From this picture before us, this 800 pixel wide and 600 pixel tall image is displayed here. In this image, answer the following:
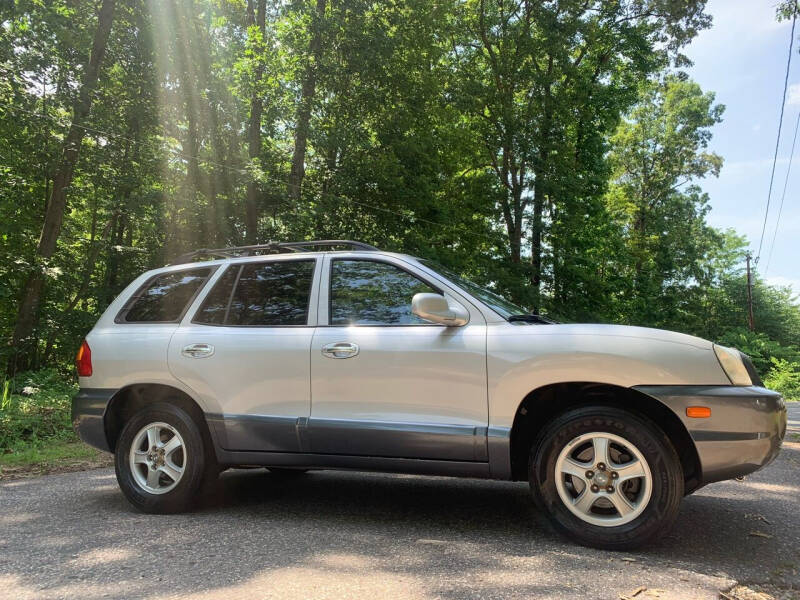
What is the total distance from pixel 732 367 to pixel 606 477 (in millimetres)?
918

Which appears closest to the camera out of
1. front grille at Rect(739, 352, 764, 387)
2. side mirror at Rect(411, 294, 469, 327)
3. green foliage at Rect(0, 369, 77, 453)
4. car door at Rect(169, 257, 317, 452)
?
front grille at Rect(739, 352, 764, 387)

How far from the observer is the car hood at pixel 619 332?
11.0 ft

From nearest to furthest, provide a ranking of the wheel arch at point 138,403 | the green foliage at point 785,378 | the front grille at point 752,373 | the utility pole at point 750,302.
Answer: the front grille at point 752,373 → the wheel arch at point 138,403 → the green foliage at point 785,378 → the utility pole at point 750,302

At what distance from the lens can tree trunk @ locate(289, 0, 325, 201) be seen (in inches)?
700

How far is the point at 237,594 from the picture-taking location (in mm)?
2729

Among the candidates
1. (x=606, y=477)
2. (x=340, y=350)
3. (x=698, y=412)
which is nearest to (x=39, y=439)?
(x=340, y=350)

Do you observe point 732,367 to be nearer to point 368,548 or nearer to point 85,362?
point 368,548

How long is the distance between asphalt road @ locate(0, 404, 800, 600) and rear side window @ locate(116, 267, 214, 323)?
4.71 ft

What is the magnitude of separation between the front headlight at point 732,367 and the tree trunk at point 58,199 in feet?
55.3

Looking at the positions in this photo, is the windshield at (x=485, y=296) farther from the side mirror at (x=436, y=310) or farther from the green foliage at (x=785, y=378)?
the green foliage at (x=785, y=378)

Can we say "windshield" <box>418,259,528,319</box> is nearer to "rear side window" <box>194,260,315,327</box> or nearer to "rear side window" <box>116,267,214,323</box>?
"rear side window" <box>194,260,315,327</box>

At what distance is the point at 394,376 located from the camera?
12.4 feet

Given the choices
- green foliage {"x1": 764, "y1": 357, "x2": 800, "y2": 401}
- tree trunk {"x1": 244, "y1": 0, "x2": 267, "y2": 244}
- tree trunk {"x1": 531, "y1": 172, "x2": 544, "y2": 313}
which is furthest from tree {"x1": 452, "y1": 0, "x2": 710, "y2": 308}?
green foliage {"x1": 764, "y1": 357, "x2": 800, "y2": 401}

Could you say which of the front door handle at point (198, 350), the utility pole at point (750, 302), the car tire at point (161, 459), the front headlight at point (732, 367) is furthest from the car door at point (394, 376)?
the utility pole at point (750, 302)
